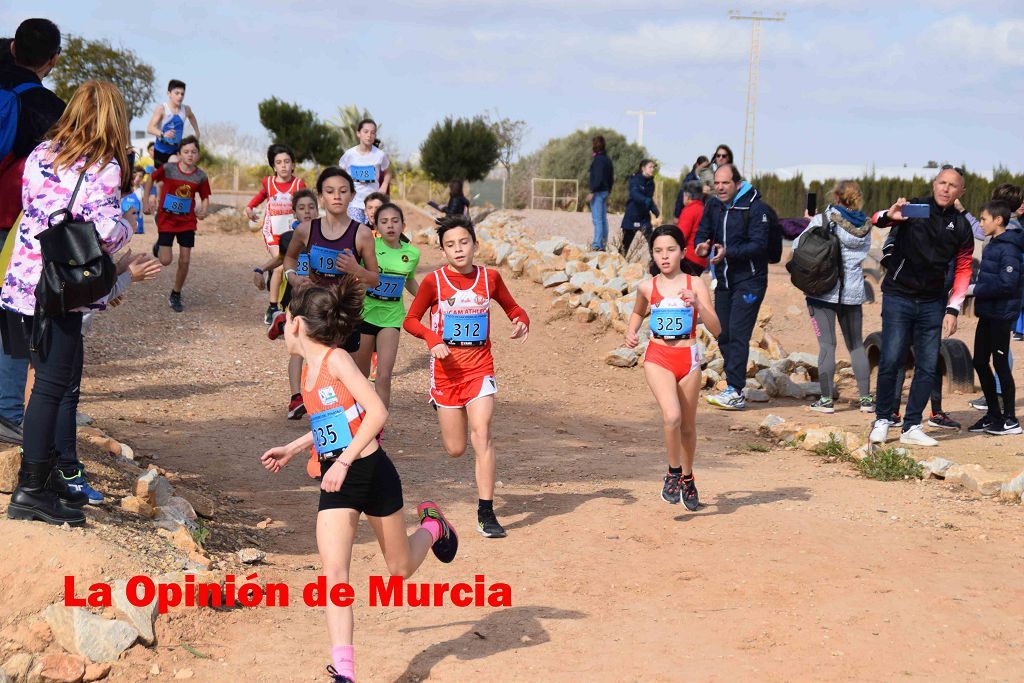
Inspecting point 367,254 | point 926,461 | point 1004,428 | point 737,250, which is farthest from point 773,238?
point 367,254

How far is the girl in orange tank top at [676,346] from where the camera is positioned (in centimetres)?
675

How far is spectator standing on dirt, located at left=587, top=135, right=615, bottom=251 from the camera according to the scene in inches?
693

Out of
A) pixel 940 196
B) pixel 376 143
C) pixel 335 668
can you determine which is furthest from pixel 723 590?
pixel 376 143

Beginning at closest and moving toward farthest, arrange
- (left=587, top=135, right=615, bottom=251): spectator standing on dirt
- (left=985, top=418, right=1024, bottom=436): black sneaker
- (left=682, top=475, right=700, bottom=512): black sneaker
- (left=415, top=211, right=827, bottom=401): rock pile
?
(left=682, top=475, right=700, bottom=512): black sneaker < (left=985, top=418, right=1024, bottom=436): black sneaker < (left=415, top=211, right=827, bottom=401): rock pile < (left=587, top=135, right=615, bottom=251): spectator standing on dirt

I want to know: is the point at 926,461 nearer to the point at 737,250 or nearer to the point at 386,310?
the point at 737,250

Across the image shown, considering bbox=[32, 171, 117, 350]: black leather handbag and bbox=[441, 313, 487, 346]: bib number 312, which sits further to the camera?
bbox=[441, 313, 487, 346]: bib number 312

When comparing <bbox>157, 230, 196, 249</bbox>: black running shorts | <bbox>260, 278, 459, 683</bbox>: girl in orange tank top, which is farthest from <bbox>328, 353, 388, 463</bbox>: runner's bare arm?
<bbox>157, 230, 196, 249</bbox>: black running shorts

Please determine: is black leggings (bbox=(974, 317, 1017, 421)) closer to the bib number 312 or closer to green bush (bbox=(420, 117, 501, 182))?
the bib number 312

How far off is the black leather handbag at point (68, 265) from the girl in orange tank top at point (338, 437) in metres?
1.07

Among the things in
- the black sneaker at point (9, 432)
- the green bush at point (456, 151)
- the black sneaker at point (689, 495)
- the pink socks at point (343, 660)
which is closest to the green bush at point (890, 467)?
the black sneaker at point (689, 495)

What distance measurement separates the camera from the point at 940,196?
8562 mm

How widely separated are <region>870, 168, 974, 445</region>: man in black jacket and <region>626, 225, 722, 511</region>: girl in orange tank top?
8.24 feet

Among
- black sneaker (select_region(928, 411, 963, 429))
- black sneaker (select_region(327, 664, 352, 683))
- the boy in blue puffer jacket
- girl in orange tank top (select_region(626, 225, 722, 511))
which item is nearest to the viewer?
black sneaker (select_region(327, 664, 352, 683))

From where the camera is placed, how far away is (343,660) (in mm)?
4078
